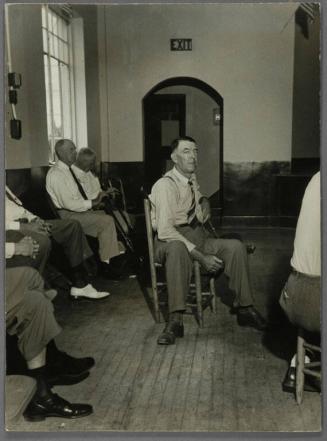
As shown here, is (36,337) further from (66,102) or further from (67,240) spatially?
(66,102)

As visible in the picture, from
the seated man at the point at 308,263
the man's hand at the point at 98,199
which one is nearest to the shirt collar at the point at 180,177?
the man's hand at the point at 98,199

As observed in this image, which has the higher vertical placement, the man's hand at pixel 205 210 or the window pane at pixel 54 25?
the window pane at pixel 54 25

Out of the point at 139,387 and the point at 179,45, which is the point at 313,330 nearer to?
the point at 139,387

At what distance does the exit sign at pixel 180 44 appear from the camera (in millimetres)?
7527

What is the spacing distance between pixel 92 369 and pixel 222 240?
1.33 m

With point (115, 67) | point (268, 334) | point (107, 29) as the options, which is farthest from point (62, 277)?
point (115, 67)

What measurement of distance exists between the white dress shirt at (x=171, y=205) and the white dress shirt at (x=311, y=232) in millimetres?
1223

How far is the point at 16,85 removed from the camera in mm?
3727

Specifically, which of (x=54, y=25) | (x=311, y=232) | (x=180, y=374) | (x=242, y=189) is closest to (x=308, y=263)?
(x=311, y=232)

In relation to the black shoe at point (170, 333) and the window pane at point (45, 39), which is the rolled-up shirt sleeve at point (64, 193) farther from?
the black shoe at point (170, 333)

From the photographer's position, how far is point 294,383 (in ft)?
8.41

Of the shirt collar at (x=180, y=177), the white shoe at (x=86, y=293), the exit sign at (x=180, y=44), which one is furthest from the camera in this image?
the exit sign at (x=180, y=44)

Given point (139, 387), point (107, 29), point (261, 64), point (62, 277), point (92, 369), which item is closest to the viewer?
point (139, 387)

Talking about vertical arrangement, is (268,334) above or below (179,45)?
below
